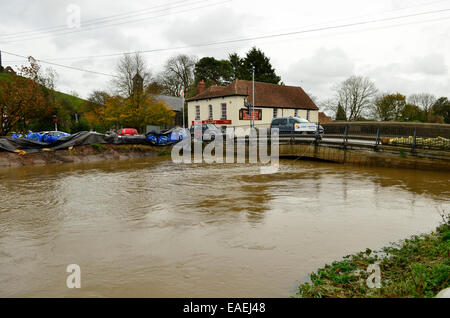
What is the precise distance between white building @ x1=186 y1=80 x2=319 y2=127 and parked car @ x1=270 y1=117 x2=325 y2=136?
9246 mm

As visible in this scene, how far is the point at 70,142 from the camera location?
2112cm

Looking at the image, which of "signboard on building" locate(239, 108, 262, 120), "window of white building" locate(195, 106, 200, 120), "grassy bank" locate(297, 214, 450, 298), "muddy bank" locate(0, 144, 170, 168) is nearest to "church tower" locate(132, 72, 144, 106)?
"muddy bank" locate(0, 144, 170, 168)

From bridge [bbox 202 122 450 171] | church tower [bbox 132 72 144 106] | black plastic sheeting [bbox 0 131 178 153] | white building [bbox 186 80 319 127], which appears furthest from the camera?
white building [bbox 186 80 319 127]

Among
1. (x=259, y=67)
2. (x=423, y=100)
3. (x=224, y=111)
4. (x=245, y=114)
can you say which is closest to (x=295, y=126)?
(x=245, y=114)

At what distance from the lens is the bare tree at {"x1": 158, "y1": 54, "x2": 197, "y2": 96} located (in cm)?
6316

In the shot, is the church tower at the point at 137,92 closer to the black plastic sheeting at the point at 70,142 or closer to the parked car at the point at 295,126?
the black plastic sheeting at the point at 70,142

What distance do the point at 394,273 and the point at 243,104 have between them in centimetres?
3499

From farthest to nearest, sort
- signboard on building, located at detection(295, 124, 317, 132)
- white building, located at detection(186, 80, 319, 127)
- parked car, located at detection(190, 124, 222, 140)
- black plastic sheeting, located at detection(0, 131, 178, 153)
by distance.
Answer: white building, located at detection(186, 80, 319, 127), parked car, located at detection(190, 124, 222, 140), signboard on building, located at detection(295, 124, 317, 132), black plastic sheeting, located at detection(0, 131, 178, 153)

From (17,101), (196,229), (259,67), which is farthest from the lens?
(259,67)

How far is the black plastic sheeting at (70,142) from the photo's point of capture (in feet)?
61.9

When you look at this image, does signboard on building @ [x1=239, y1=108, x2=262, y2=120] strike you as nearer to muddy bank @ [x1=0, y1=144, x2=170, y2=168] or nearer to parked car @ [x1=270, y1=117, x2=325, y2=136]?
parked car @ [x1=270, y1=117, x2=325, y2=136]

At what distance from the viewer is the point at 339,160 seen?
1855cm

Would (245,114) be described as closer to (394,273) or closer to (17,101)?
(17,101)
